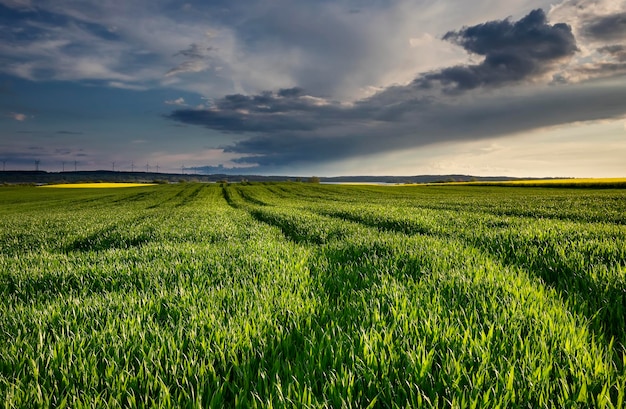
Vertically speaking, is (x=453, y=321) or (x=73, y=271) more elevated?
(x=453, y=321)

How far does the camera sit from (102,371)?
271 centimetres

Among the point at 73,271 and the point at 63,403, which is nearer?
the point at 63,403

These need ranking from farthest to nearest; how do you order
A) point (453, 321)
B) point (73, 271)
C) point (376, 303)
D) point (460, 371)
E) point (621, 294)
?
point (73, 271) < point (621, 294) < point (376, 303) < point (453, 321) < point (460, 371)

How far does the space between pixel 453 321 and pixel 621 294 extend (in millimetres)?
3219

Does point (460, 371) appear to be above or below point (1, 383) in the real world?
above

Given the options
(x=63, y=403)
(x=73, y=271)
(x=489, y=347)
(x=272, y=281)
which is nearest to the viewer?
(x=63, y=403)

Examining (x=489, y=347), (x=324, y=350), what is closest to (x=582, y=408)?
(x=489, y=347)

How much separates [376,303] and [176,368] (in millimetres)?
2486

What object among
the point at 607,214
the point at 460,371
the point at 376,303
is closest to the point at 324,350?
the point at 460,371

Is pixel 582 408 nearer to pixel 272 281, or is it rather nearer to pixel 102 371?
pixel 102 371

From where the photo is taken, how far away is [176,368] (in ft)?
8.67

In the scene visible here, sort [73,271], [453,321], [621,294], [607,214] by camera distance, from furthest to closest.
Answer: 1. [607,214]
2. [73,271]
3. [621,294]
4. [453,321]

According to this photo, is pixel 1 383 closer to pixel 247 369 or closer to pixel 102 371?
pixel 102 371

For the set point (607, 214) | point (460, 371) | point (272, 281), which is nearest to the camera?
point (460, 371)
